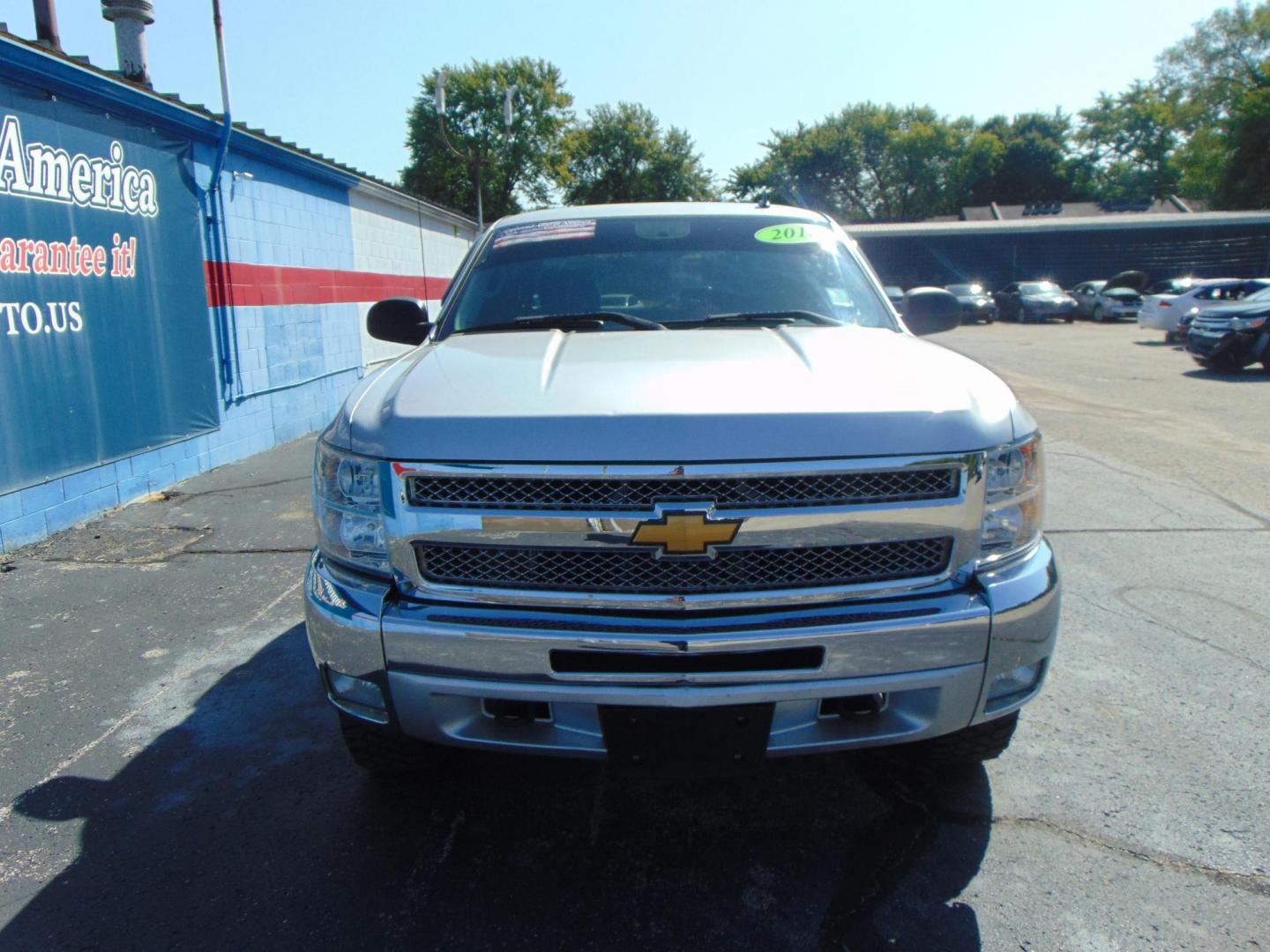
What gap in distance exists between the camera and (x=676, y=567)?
2102 millimetres

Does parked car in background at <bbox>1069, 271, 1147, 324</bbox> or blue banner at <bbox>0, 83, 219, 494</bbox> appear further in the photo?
parked car in background at <bbox>1069, 271, 1147, 324</bbox>

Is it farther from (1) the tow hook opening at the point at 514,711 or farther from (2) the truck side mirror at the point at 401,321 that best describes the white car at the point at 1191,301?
(1) the tow hook opening at the point at 514,711

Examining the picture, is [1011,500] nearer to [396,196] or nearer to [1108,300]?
[396,196]

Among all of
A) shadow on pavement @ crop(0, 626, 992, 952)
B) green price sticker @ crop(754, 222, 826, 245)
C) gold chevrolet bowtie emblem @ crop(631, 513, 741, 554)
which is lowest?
shadow on pavement @ crop(0, 626, 992, 952)

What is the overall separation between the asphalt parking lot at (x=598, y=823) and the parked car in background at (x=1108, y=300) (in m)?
29.0

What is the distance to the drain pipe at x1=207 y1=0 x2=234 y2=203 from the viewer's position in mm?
7699

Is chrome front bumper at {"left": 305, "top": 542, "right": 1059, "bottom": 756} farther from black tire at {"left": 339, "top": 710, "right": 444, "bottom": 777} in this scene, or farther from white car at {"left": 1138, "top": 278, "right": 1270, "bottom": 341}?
white car at {"left": 1138, "top": 278, "right": 1270, "bottom": 341}

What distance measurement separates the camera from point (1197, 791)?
2.72m

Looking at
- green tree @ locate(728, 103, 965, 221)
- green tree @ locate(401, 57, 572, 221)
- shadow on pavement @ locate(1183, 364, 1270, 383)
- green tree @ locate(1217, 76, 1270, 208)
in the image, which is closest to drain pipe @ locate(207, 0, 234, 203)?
shadow on pavement @ locate(1183, 364, 1270, 383)

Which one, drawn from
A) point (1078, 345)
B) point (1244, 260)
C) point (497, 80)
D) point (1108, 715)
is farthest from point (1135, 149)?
point (1108, 715)

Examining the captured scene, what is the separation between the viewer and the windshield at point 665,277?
130 inches

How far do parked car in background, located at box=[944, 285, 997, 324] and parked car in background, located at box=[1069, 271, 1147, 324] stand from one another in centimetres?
346

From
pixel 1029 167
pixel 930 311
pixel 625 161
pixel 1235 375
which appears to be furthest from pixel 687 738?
pixel 1029 167

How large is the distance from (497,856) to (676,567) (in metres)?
1.02
